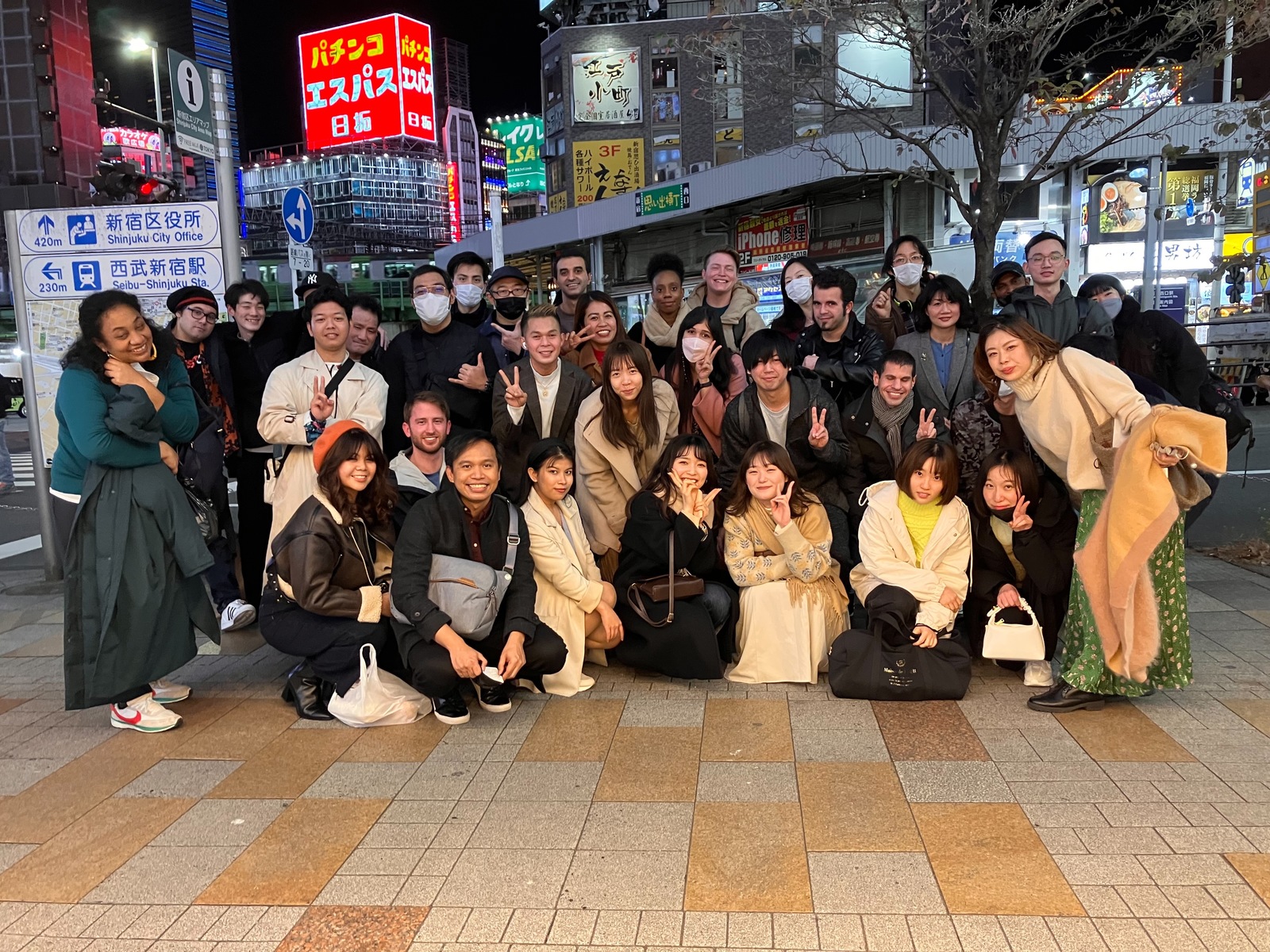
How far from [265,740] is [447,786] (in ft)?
3.34

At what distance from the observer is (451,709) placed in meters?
3.86

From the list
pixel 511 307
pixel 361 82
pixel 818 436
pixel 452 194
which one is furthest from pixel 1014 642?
pixel 452 194

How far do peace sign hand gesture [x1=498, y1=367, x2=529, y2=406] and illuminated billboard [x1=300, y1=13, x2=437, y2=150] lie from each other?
33979 millimetres

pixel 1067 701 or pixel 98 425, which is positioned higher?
pixel 98 425

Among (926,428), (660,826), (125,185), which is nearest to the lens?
(660,826)

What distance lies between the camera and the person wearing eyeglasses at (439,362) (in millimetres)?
4988

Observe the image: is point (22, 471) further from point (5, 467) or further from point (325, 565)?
point (325, 565)

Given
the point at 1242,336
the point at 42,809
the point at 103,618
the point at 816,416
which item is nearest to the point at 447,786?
the point at 42,809

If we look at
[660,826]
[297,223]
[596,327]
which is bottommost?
[660,826]

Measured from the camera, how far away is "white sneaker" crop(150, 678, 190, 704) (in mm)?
4184

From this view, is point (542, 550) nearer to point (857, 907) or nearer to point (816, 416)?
point (816, 416)

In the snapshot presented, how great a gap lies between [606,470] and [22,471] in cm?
1538

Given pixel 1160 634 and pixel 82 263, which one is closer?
pixel 1160 634

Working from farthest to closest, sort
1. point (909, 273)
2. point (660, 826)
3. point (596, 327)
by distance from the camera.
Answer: point (909, 273) → point (596, 327) → point (660, 826)
